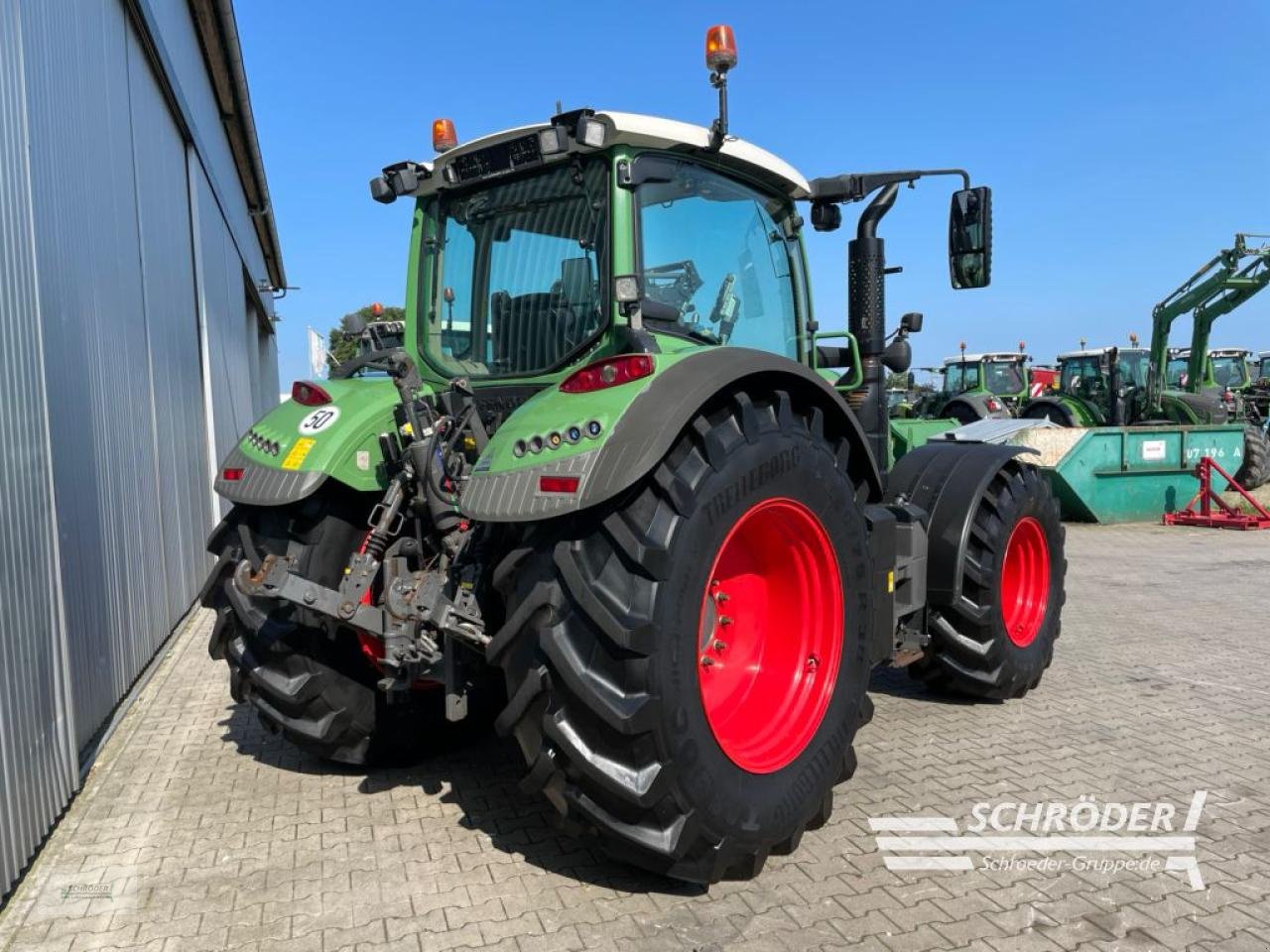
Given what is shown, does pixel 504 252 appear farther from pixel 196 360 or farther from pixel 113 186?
pixel 196 360

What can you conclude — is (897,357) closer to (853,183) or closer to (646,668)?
(853,183)

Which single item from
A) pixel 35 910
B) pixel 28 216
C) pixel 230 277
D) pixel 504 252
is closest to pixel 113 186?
pixel 28 216

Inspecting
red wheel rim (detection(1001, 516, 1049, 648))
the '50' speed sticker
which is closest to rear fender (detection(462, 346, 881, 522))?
the '50' speed sticker

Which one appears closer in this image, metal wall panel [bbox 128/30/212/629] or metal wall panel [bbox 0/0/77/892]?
metal wall panel [bbox 0/0/77/892]

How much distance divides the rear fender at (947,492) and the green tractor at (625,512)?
0.05ft

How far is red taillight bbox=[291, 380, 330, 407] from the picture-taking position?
351cm

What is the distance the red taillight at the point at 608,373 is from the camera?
2.68 meters

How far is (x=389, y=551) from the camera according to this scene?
10.1 ft

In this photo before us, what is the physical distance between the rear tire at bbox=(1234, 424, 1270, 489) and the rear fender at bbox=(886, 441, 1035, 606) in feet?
37.7

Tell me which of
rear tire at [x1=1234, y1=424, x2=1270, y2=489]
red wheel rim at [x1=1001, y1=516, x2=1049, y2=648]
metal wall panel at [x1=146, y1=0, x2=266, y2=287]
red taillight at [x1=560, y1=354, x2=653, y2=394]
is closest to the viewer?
red taillight at [x1=560, y1=354, x2=653, y2=394]

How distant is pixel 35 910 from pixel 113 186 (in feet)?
13.5

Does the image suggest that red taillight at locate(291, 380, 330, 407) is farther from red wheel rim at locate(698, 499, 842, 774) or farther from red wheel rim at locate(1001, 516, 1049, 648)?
red wheel rim at locate(1001, 516, 1049, 648)

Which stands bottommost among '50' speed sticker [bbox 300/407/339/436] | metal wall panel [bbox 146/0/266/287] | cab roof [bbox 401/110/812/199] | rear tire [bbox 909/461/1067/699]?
rear tire [bbox 909/461/1067/699]

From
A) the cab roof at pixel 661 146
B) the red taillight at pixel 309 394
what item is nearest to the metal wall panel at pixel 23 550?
the red taillight at pixel 309 394
